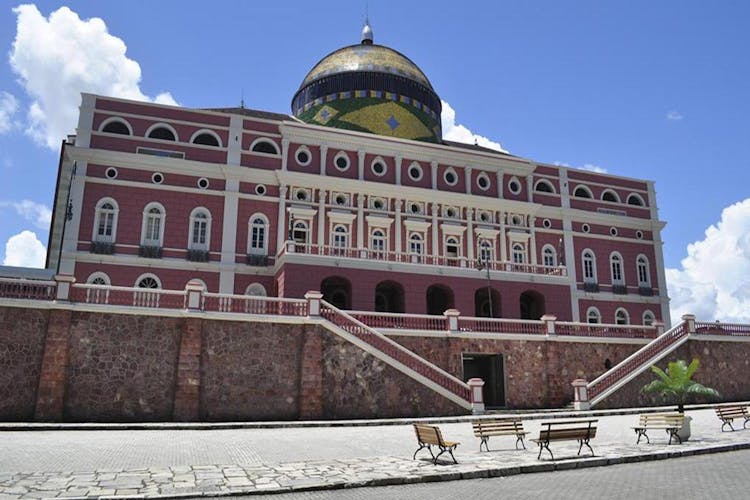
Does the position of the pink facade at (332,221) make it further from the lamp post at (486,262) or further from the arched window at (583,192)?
the arched window at (583,192)

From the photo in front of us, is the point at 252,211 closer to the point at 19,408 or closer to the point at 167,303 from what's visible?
the point at 167,303

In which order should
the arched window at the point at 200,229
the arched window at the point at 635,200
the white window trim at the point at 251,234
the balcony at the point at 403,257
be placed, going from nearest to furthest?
the balcony at the point at 403,257 < the arched window at the point at 200,229 < the white window trim at the point at 251,234 < the arched window at the point at 635,200

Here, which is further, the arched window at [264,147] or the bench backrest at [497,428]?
the arched window at [264,147]

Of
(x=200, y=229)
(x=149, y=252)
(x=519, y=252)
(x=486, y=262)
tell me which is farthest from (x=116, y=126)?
(x=519, y=252)

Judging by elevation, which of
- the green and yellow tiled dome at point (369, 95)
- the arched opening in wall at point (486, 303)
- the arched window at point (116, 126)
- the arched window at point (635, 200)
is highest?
the green and yellow tiled dome at point (369, 95)

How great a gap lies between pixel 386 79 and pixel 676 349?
23.3 m

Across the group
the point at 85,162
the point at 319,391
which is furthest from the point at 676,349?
the point at 85,162

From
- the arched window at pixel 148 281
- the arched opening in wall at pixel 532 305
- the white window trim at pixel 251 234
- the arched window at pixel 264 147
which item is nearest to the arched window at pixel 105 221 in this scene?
the arched window at pixel 148 281

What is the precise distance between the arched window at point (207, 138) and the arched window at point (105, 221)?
5.50 m

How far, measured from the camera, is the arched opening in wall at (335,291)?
30031 millimetres

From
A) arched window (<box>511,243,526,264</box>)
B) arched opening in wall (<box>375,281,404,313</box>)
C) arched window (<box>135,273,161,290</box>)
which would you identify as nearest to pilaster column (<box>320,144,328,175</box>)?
arched opening in wall (<box>375,281,404,313</box>)

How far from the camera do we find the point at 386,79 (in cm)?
3947

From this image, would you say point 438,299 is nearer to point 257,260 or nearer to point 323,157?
point 257,260

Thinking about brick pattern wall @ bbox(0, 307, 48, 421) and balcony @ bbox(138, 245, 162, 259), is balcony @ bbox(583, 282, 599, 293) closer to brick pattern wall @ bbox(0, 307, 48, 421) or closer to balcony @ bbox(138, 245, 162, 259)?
balcony @ bbox(138, 245, 162, 259)
